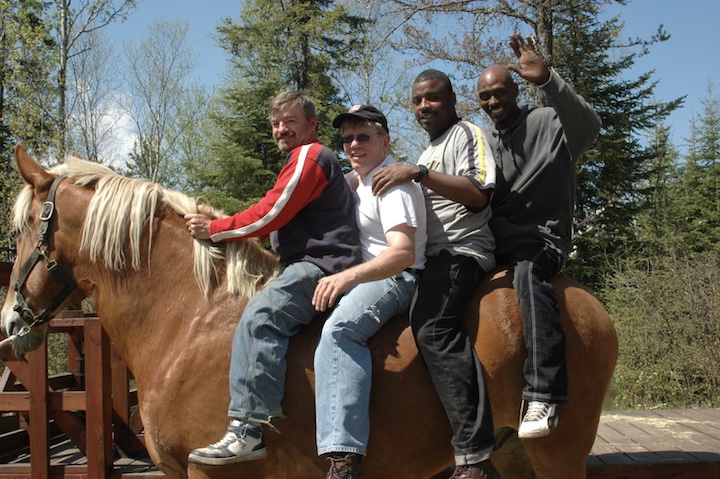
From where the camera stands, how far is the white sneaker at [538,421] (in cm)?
256

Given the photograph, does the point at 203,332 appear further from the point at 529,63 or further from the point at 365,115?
the point at 529,63

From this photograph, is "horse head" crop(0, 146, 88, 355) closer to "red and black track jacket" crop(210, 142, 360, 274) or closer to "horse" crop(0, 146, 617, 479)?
"horse" crop(0, 146, 617, 479)

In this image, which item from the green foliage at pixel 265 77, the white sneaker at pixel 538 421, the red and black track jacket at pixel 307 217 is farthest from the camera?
the green foliage at pixel 265 77

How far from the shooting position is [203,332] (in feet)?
9.00

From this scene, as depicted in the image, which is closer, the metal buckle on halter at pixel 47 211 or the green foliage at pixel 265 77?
the metal buckle on halter at pixel 47 211

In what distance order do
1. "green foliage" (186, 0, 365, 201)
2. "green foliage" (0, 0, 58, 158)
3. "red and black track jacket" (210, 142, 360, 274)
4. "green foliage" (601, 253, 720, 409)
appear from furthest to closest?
"green foliage" (186, 0, 365, 201) < "green foliage" (0, 0, 58, 158) < "green foliage" (601, 253, 720, 409) < "red and black track jacket" (210, 142, 360, 274)

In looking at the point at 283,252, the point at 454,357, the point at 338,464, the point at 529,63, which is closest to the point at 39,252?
Answer: the point at 283,252

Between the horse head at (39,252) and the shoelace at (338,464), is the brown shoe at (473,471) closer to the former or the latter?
the shoelace at (338,464)

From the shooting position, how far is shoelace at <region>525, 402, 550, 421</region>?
260 cm

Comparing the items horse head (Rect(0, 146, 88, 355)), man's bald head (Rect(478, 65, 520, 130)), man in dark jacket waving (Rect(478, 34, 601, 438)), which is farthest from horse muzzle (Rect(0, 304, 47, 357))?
man's bald head (Rect(478, 65, 520, 130))

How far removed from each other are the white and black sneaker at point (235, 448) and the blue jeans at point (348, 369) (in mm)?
269

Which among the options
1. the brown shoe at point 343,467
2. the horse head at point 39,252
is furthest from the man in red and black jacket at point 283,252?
the horse head at point 39,252

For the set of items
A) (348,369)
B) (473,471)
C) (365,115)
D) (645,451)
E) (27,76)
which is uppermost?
(27,76)

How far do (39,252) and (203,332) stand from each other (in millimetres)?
921
